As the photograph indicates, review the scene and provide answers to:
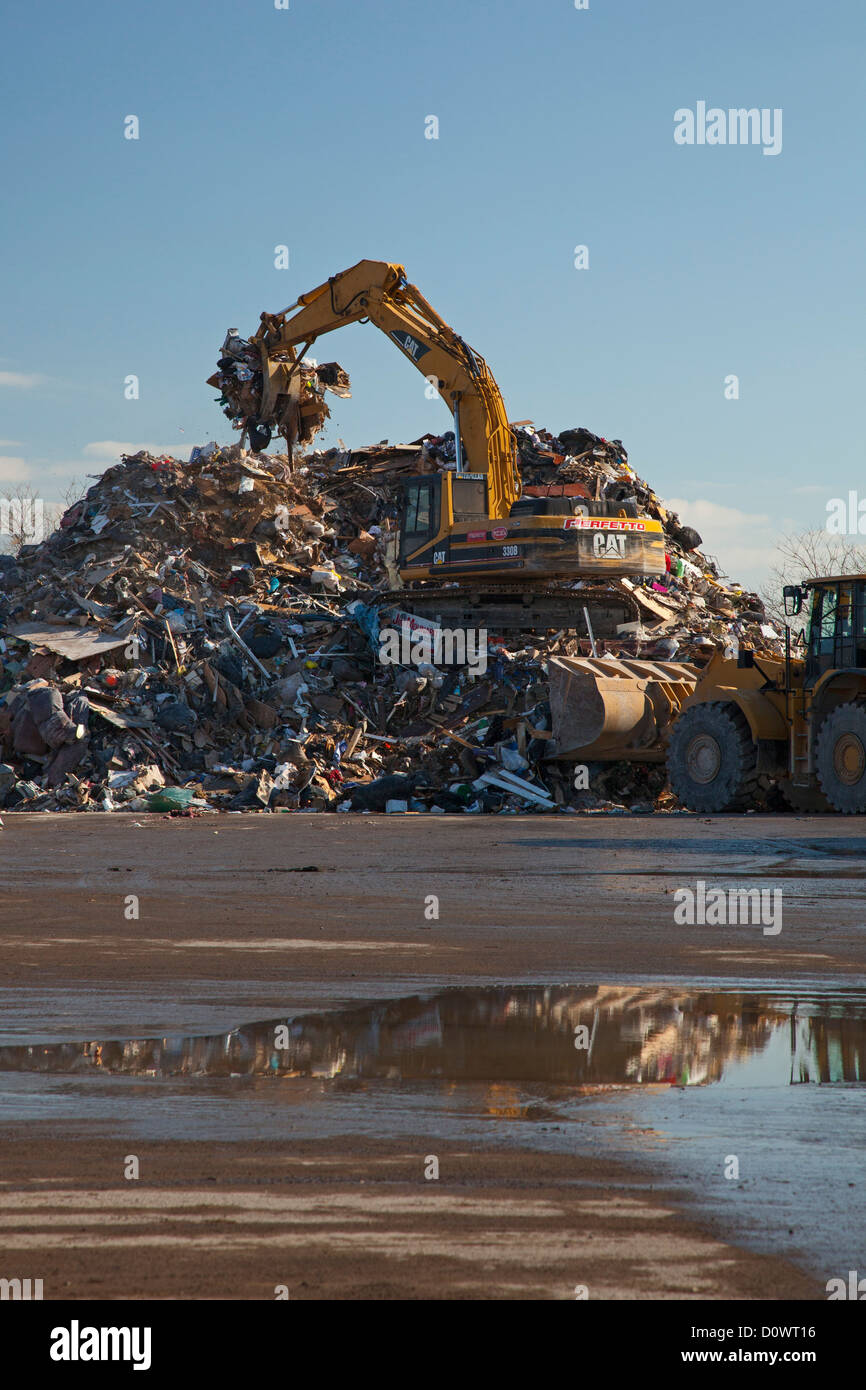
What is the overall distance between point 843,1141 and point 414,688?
19.0 m

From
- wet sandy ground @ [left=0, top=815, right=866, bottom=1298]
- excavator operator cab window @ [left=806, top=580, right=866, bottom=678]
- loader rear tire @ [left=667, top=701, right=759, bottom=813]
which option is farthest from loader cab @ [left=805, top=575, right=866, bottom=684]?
wet sandy ground @ [left=0, top=815, right=866, bottom=1298]

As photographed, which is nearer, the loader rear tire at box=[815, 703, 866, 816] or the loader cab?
the loader rear tire at box=[815, 703, 866, 816]

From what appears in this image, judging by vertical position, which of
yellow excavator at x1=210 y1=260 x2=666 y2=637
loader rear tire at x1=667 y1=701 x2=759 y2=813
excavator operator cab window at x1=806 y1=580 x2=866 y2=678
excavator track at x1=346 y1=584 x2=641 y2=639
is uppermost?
yellow excavator at x1=210 y1=260 x2=666 y2=637

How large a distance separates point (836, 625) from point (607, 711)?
3.56m

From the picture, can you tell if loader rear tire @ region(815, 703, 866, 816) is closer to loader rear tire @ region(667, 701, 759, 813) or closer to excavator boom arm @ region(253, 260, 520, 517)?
A: loader rear tire @ region(667, 701, 759, 813)

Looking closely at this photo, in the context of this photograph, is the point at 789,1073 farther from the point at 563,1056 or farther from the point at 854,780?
the point at 854,780

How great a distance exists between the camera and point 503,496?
2600 cm

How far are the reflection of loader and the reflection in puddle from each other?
36.4ft

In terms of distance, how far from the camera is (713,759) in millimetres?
18875

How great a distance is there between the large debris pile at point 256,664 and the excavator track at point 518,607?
30 cm

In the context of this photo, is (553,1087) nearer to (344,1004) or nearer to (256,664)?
(344,1004)

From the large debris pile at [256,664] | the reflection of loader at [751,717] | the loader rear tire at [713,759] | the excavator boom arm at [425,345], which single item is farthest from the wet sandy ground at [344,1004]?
the excavator boom arm at [425,345]

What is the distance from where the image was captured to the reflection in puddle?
5.34 metres
